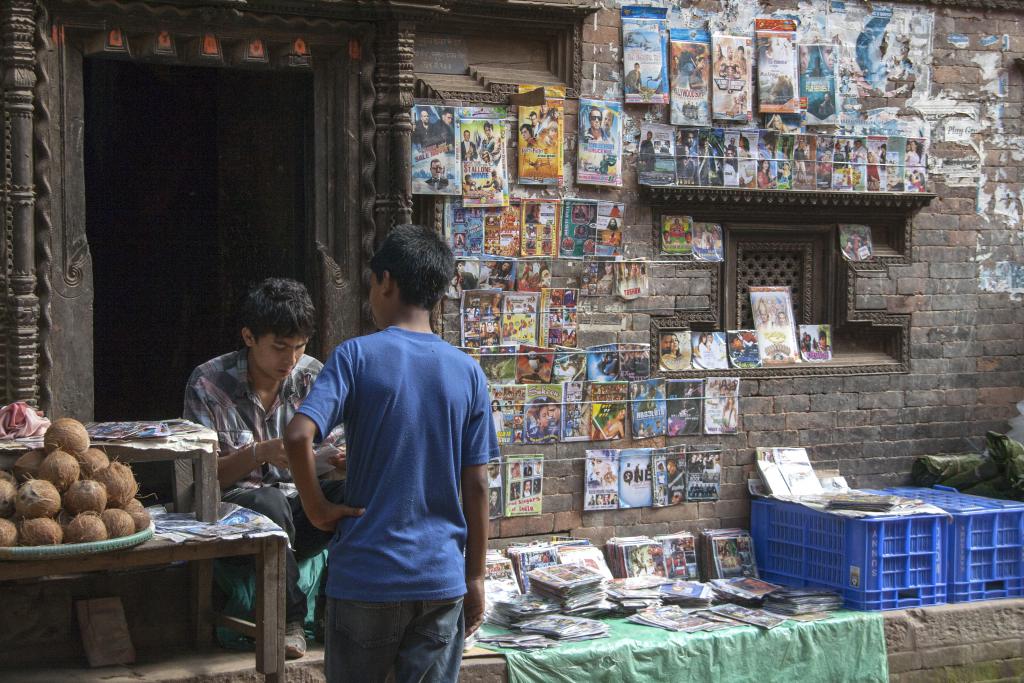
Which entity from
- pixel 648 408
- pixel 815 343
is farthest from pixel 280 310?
pixel 815 343

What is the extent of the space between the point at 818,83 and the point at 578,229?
1740 millimetres

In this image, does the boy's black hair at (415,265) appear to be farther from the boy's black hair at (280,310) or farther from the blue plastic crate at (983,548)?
the blue plastic crate at (983,548)

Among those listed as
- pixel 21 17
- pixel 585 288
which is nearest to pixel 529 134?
pixel 585 288

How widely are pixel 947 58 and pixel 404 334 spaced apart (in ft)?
16.9

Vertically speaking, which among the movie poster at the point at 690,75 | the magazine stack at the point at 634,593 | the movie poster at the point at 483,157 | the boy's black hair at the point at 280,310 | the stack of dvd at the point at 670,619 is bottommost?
the stack of dvd at the point at 670,619

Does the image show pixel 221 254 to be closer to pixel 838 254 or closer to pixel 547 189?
pixel 547 189

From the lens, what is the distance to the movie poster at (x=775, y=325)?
7.07 m

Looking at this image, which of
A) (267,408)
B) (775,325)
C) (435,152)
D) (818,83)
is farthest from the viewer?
(775,325)

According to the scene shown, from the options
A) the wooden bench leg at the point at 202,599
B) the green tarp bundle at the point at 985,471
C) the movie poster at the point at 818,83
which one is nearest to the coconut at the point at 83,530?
the wooden bench leg at the point at 202,599

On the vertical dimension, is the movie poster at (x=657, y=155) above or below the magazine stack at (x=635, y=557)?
above

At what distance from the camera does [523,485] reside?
21.1 feet

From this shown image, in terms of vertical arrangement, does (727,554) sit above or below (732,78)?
below

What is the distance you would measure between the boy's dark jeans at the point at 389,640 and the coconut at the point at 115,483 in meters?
1.24

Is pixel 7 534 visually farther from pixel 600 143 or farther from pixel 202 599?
pixel 600 143
